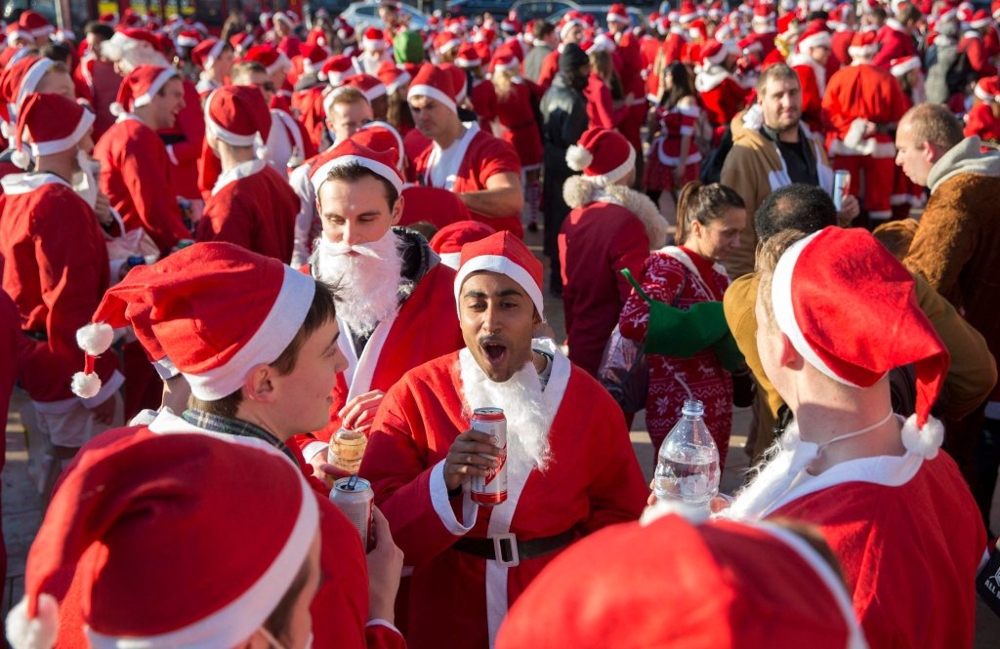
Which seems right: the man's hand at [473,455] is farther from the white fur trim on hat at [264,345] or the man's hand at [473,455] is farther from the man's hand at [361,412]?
the man's hand at [361,412]

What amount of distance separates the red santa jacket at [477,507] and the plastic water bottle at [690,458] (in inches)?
8.0

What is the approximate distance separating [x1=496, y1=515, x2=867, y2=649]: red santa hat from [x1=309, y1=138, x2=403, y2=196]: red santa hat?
3.17m

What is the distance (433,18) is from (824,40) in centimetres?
1731

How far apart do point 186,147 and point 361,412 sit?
5776mm

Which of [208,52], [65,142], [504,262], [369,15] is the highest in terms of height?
[504,262]

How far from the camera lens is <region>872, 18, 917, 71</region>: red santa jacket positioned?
39.6ft

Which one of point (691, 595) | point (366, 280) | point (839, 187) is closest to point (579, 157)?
point (839, 187)

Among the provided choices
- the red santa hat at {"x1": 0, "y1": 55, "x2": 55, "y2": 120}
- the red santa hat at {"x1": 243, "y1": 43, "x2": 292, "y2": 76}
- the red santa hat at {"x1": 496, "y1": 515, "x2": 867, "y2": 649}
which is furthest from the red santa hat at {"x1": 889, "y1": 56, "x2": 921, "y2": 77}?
the red santa hat at {"x1": 496, "y1": 515, "x2": 867, "y2": 649}

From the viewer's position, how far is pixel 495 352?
10.4 ft

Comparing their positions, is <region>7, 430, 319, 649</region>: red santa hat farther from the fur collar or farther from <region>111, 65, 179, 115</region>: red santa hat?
<region>111, 65, 179, 115</region>: red santa hat

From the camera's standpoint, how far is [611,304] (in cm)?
562

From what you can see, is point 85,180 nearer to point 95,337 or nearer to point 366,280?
point 366,280

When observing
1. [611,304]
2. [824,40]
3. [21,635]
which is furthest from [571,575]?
[824,40]

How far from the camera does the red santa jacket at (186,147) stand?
8531 millimetres
